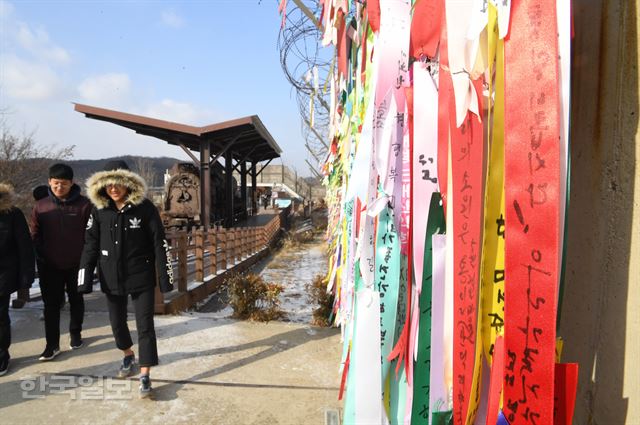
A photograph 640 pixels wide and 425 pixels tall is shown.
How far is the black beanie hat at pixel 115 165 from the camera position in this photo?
3252 mm

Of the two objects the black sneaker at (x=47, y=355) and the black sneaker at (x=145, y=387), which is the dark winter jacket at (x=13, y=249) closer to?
the black sneaker at (x=47, y=355)

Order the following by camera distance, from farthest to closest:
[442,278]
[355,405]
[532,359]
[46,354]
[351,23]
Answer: [46,354] < [351,23] < [355,405] < [442,278] < [532,359]

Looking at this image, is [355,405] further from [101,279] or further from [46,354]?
[46,354]

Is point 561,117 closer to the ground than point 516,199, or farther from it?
farther from it

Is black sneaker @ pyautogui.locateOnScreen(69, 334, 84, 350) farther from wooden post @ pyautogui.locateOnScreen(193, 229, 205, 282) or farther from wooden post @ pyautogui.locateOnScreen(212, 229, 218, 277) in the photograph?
wooden post @ pyautogui.locateOnScreen(212, 229, 218, 277)

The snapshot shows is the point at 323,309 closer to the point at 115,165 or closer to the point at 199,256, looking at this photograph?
the point at 115,165

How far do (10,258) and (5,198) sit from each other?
51 centimetres

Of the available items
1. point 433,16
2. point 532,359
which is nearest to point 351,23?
point 433,16

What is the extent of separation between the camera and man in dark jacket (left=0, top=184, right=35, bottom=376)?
3291 mm

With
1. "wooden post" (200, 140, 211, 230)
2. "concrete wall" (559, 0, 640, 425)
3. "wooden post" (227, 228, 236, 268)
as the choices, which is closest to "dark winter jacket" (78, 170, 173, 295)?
"concrete wall" (559, 0, 640, 425)

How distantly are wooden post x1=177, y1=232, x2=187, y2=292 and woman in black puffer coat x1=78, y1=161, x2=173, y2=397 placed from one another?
272cm

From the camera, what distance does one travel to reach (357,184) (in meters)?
1.67

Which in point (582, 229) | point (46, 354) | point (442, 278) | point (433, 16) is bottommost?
point (46, 354)

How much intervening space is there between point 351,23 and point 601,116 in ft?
5.62
